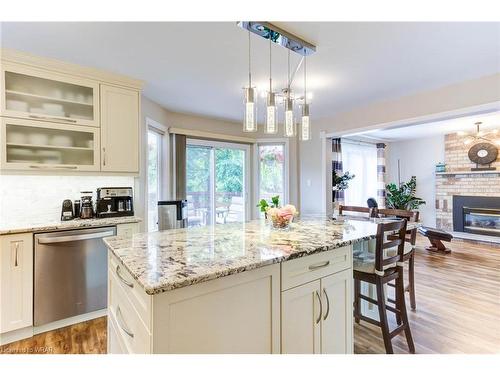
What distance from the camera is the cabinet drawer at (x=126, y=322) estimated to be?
99 centimetres

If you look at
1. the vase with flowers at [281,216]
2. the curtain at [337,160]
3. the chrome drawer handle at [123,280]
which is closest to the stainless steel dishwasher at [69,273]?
the chrome drawer handle at [123,280]

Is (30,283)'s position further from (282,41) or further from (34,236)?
(282,41)

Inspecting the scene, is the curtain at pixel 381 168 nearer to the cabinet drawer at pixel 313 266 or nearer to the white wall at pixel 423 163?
the white wall at pixel 423 163

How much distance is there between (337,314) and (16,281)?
248 centimetres

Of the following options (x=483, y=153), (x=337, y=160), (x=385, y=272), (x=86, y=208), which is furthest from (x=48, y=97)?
(x=483, y=153)

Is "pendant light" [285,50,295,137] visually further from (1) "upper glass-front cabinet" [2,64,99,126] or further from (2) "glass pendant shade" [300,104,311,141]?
(1) "upper glass-front cabinet" [2,64,99,126]

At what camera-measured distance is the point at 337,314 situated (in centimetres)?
157

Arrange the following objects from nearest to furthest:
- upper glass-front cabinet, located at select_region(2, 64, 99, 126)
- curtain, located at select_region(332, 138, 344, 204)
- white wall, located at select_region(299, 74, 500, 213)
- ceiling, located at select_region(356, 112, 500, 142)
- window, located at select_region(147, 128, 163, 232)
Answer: upper glass-front cabinet, located at select_region(2, 64, 99, 126) → white wall, located at select_region(299, 74, 500, 213) → window, located at select_region(147, 128, 163, 232) → ceiling, located at select_region(356, 112, 500, 142) → curtain, located at select_region(332, 138, 344, 204)

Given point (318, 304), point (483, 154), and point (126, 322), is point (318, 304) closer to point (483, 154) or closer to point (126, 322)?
point (126, 322)

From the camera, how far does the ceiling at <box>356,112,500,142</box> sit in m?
4.83

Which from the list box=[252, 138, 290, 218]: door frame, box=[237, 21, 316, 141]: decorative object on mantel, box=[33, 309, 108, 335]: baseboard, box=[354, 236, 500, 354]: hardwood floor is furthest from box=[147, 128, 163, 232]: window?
box=[354, 236, 500, 354]: hardwood floor

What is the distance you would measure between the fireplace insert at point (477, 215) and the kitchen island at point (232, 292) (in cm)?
559

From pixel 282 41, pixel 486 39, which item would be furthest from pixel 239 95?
pixel 486 39

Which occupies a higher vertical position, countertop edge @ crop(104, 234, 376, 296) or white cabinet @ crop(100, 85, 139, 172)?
white cabinet @ crop(100, 85, 139, 172)
